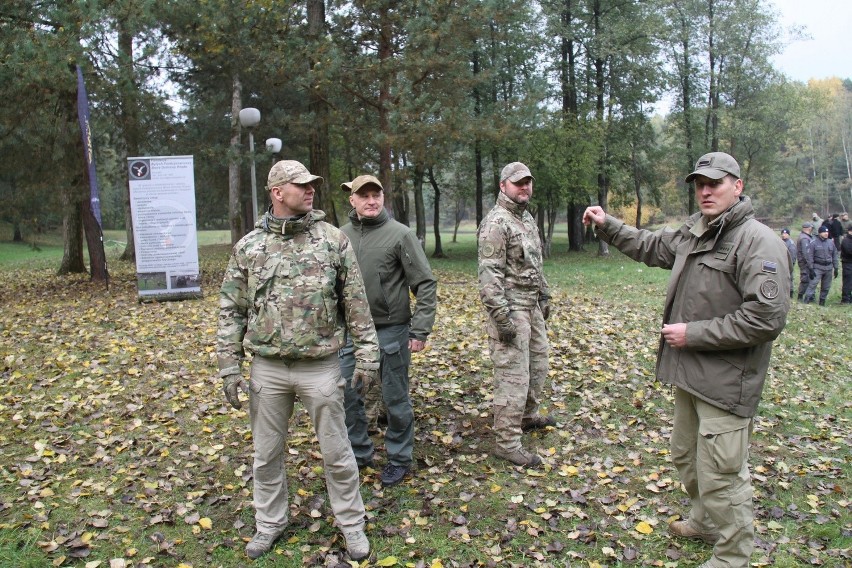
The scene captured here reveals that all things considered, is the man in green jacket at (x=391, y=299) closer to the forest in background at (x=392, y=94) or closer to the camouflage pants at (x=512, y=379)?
the camouflage pants at (x=512, y=379)

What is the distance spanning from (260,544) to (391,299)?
6.10 ft

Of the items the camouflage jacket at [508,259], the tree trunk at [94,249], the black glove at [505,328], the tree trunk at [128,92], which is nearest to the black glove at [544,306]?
the camouflage jacket at [508,259]

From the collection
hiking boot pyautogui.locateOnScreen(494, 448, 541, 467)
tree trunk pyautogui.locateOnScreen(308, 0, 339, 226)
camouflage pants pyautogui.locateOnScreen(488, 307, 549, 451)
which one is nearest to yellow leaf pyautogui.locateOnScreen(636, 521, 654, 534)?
hiking boot pyautogui.locateOnScreen(494, 448, 541, 467)

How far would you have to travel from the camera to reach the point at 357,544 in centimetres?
390

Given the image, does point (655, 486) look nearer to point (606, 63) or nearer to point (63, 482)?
point (63, 482)

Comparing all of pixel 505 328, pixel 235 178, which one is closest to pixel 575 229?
pixel 235 178

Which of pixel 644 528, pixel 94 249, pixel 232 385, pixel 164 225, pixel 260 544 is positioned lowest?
pixel 644 528

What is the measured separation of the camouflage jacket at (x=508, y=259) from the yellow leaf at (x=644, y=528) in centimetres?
180

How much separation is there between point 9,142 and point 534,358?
1331cm

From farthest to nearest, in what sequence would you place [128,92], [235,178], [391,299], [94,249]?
[235,178]
[94,249]
[128,92]
[391,299]

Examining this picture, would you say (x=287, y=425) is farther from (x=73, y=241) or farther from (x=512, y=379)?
(x=73, y=241)

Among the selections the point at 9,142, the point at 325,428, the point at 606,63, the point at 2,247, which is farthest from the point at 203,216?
the point at 325,428

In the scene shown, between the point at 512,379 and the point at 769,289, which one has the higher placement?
the point at 769,289

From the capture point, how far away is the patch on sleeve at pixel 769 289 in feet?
10.7
